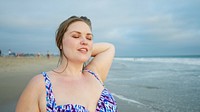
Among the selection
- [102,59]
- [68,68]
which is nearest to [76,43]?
[68,68]

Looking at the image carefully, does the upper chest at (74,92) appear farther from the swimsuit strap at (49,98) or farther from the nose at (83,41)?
the nose at (83,41)

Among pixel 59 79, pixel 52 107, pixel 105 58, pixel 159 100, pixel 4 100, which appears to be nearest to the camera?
pixel 52 107

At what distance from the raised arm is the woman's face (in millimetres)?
494

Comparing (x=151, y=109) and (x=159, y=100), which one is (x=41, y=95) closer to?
(x=151, y=109)

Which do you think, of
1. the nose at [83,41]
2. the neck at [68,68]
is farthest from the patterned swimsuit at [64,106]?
the nose at [83,41]

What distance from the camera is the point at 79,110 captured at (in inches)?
66.6

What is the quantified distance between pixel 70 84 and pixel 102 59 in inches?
33.3

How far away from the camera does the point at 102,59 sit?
2658 millimetres

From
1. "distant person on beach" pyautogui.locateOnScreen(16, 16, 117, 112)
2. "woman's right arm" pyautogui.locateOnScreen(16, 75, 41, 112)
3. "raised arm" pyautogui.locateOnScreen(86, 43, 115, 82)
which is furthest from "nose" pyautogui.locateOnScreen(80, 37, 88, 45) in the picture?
"woman's right arm" pyautogui.locateOnScreen(16, 75, 41, 112)

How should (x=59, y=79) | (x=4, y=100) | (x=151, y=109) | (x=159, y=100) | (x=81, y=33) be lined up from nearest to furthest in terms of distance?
(x=59, y=79) → (x=81, y=33) → (x=151, y=109) → (x=4, y=100) → (x=159, y=100)

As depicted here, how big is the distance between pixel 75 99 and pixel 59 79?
280 millimetres

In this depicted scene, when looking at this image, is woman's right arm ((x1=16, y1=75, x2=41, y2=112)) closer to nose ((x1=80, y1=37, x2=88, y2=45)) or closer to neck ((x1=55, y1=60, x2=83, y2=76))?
neck ((x1=55, y1=60, x2=83, y2=76))

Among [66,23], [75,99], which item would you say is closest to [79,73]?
[75,99]

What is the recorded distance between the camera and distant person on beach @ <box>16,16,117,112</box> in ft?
5.45
